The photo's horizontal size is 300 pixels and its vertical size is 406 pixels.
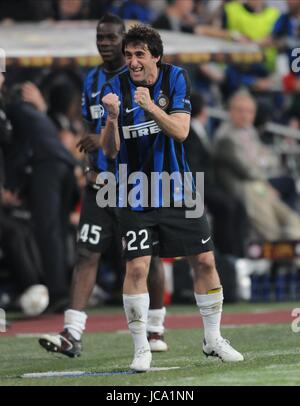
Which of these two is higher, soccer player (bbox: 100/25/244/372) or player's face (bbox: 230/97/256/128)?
player's face (bbox: 230/97/256/128)

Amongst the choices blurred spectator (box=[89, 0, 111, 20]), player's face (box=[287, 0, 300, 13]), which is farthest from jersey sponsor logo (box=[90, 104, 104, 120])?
player's face (box=[287, 0, 300, 13])

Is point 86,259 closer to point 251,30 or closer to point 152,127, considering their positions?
point 152,127

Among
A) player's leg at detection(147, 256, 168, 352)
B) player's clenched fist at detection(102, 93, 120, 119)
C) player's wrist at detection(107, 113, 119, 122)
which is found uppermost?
player's clenched fist at detection(102, 93, 120, 119)

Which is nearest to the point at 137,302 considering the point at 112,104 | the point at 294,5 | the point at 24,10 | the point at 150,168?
the point at 150,168

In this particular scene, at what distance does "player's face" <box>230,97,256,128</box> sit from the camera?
53.5 feet

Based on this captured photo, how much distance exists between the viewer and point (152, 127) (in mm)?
8844

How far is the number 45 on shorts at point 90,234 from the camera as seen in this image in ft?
33.7

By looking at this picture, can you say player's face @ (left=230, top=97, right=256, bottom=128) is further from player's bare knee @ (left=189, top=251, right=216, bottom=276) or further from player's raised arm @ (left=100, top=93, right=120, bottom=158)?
player's raised arm @ (left=100, top=93, right=120, bottom=158)

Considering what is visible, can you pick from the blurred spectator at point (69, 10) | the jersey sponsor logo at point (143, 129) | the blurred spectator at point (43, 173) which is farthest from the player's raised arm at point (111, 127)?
the blurred spectator at point (69, 10)

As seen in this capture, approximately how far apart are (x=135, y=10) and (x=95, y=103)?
760 centimetres

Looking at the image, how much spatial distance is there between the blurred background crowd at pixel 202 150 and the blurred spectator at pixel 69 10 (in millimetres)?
13

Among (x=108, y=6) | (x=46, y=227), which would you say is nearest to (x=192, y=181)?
(x=46, y=227)

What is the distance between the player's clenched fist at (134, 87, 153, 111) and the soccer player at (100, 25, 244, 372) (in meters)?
0.06

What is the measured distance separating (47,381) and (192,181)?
1770 millimetres
